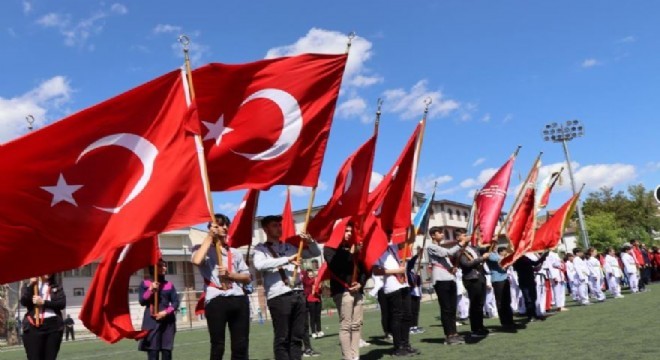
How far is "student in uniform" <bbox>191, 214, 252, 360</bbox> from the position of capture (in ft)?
22.5

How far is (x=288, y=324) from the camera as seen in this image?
306 inches

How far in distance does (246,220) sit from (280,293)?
134 cm

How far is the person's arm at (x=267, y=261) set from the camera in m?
7.62

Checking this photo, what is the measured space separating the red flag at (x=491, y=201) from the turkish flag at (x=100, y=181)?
21.0ft

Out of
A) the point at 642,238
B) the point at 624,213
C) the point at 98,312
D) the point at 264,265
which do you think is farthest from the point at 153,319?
the point at 624,213

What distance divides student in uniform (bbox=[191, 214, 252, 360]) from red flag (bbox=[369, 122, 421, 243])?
3.24 meters

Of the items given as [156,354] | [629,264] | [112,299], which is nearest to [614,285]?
[629,264]

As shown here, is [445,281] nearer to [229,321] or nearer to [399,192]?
[399,192]

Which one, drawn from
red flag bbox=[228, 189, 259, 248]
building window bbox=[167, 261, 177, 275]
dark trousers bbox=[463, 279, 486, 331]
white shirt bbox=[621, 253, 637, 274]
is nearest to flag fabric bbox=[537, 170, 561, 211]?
dark trousers bbox=[463, 279, 486, 331]

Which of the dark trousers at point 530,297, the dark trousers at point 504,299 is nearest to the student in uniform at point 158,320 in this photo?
the dark trousers at point 504,299

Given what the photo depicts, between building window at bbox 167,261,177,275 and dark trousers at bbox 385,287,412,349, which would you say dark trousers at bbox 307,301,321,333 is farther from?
building window at bbox 167,261,177,275

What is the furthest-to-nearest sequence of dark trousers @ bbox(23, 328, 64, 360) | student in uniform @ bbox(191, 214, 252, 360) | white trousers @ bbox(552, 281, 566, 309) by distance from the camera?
white trousers @ bbox(552, 281, 566, 309) → dark trousers @ bbox(23, 328, 64, 360) → student in uniform @ bbox(191, 214, 252, 360)

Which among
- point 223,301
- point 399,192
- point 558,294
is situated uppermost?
point 399,192

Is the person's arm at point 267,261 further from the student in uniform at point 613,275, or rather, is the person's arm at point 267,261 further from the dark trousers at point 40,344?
the student in uniform at point 613,275
